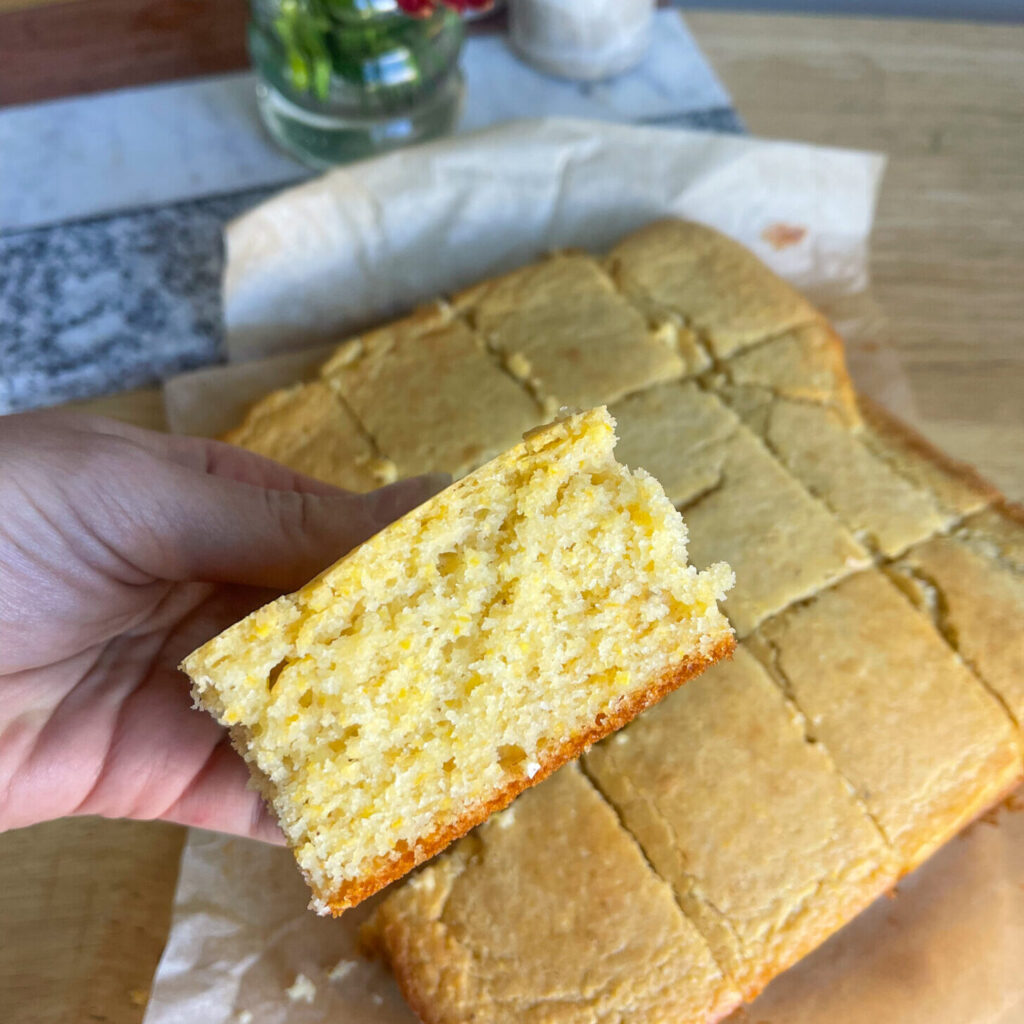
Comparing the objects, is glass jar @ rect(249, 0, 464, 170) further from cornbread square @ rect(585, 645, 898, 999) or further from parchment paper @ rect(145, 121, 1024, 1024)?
cornbread square @ rect(585, 645, 898, 999)

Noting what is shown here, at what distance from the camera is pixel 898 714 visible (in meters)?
2.02

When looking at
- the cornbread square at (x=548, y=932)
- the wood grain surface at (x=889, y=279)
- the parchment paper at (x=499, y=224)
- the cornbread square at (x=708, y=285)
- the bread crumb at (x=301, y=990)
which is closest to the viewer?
the cornbread square at (x=548, y=932)

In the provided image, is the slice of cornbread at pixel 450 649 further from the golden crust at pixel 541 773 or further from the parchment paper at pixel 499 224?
the parchment paper at pixel 499 224

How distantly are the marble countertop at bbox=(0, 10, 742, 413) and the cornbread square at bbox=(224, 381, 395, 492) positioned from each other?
0.44 metres

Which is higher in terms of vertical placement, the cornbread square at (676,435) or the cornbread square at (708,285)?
the cornbread square at (708,285)

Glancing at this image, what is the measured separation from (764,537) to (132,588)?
54.8 inches

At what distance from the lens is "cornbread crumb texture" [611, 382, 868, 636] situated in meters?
2.15

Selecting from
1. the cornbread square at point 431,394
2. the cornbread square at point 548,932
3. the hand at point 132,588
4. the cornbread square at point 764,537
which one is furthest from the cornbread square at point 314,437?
the cornbread square at point 548,932

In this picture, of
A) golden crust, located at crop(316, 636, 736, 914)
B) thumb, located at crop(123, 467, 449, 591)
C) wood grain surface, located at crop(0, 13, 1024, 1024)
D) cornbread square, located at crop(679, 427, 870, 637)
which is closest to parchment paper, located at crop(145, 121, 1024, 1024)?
wood grain surface, located at crop(0, 13, 1024, 1024)

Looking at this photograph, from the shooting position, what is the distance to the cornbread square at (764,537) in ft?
7.00

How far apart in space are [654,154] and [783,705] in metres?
1.67

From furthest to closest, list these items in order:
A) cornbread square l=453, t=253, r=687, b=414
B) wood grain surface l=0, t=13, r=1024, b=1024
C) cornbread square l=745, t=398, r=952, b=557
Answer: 1. cornbread square l=453, t=253, r=687, b=414
2. cornbread square l=745, t=398, r=952, b=557
3. wood grain surface l=0, t=13, r=1024, b=1024

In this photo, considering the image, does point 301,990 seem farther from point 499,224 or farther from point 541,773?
point 499,224

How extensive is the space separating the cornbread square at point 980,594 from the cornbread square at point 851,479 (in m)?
0.06
